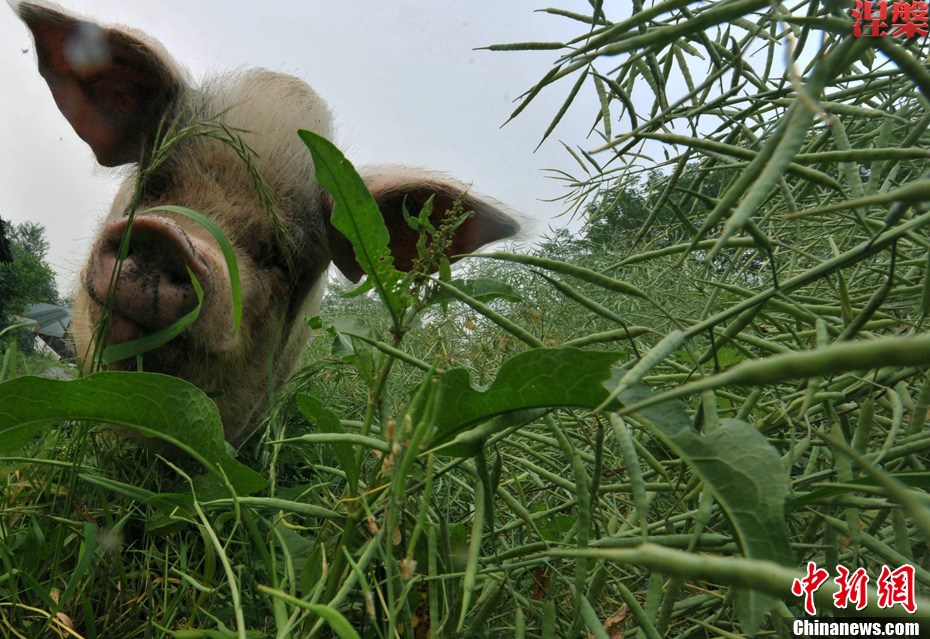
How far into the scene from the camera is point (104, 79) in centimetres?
138

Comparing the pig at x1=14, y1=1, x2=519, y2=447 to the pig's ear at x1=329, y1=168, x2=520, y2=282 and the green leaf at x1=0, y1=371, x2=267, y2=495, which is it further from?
the green leaf at x1=0, y1=371, x2=267, y2=495

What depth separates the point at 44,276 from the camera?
141 inches

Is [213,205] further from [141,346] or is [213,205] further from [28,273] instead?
[28,273]

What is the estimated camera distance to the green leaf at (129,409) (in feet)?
1.84

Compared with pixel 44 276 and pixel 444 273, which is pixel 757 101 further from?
pixel 44 276

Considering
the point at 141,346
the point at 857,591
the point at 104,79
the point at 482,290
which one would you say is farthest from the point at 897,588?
the point at 104,79

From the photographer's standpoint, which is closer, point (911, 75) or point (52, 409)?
point (911, 75)

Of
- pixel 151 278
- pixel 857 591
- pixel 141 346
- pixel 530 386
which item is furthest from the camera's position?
pixel 151 278

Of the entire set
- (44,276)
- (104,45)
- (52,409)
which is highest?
(44,276)

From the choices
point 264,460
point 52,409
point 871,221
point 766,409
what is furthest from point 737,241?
point 264,460

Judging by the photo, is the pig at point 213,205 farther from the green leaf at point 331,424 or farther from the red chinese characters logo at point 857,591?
the red chinese characters logo at point 857,591

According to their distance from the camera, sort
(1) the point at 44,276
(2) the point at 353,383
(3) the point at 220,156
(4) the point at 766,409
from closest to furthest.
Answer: (4) the point at 766,409 < (3) the point at 220,156 < (2) the point at 353,383 < (1) the point at 44,276

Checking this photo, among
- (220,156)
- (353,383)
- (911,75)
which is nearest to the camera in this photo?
(911,75)

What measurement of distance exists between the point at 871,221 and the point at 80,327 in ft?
4.52
